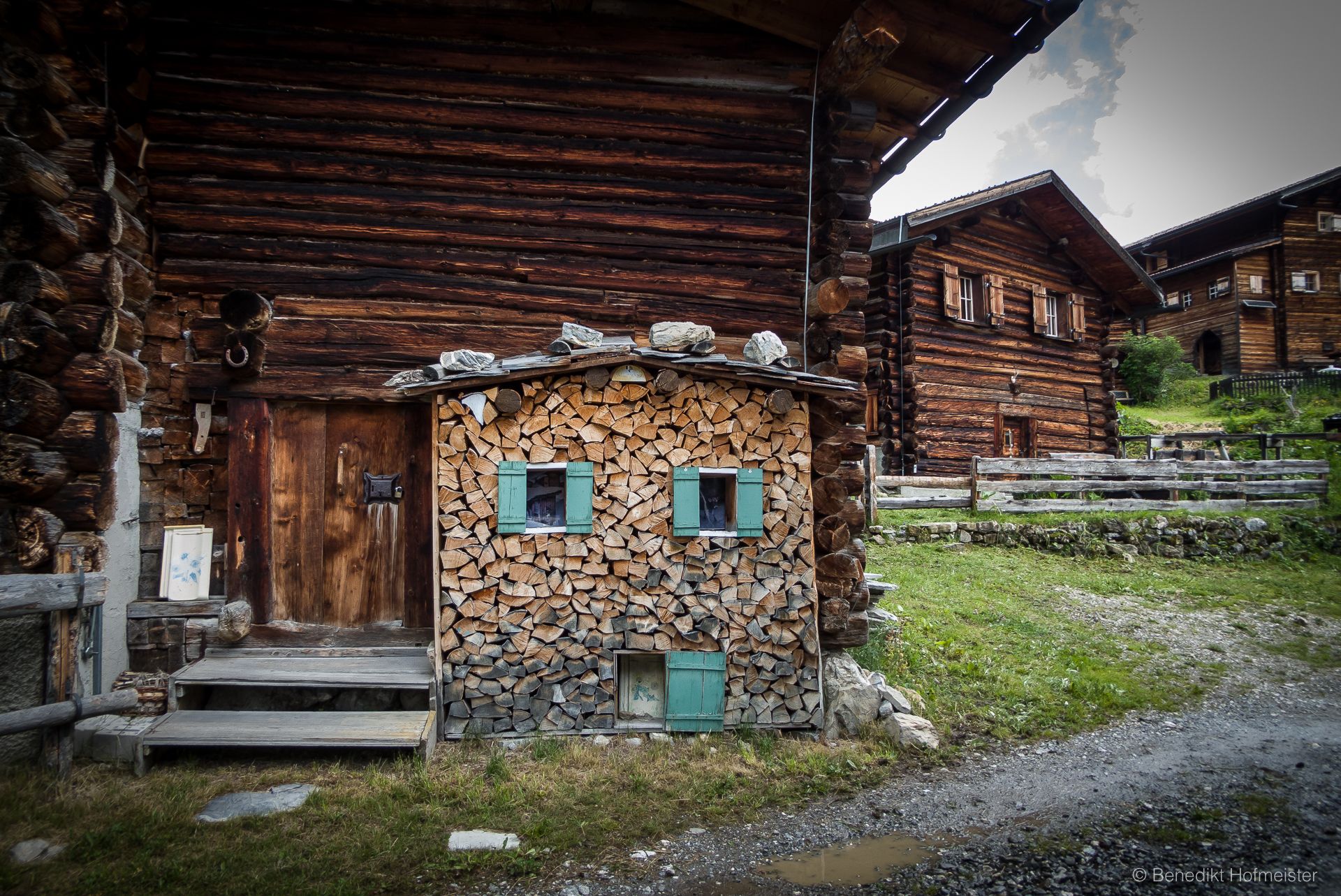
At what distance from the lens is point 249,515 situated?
229 inches

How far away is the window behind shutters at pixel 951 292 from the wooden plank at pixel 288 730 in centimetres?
1405

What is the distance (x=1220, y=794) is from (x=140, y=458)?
8274 millimetres

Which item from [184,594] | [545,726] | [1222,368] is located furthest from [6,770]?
[1222,368]

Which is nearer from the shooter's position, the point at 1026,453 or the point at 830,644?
the point at 830,644

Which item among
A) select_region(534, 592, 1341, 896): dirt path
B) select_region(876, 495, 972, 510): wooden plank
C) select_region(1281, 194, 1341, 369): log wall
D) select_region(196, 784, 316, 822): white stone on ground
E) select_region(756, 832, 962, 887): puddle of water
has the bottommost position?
select_region(756, 832, 962, 887): puddle of water

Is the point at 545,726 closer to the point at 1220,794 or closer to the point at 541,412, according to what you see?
the point at 541,412

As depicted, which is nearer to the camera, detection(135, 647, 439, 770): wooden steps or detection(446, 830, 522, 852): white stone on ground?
detection(446, 830, 522, 852): white stone on ground

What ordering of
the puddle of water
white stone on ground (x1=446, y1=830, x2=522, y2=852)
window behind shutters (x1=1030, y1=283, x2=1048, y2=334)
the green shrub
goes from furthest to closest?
the green shrub → window behind shutters (x1=1030, y1=283, x2=1048, y2=334) → white stone on ground (x1=446, y1=830, x2=522, y2=852) → the puddle of water

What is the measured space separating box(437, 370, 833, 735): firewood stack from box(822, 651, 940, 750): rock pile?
0.62 feet

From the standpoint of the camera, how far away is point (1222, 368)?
2858 cm

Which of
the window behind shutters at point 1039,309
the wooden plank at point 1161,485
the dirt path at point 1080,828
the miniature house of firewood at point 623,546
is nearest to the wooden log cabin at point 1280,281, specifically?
the window behind shutters at point 1039,309

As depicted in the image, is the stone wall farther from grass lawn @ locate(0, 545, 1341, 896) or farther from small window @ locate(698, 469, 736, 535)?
small window @ locate(698, 469, 736, 535)

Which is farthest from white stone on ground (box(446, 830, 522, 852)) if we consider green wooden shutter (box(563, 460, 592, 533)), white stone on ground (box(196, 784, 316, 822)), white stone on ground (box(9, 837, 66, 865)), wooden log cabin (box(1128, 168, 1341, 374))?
wooden log cabin (box(1128, 168, 1341, 374))

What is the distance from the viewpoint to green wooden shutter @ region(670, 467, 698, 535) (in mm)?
5516
